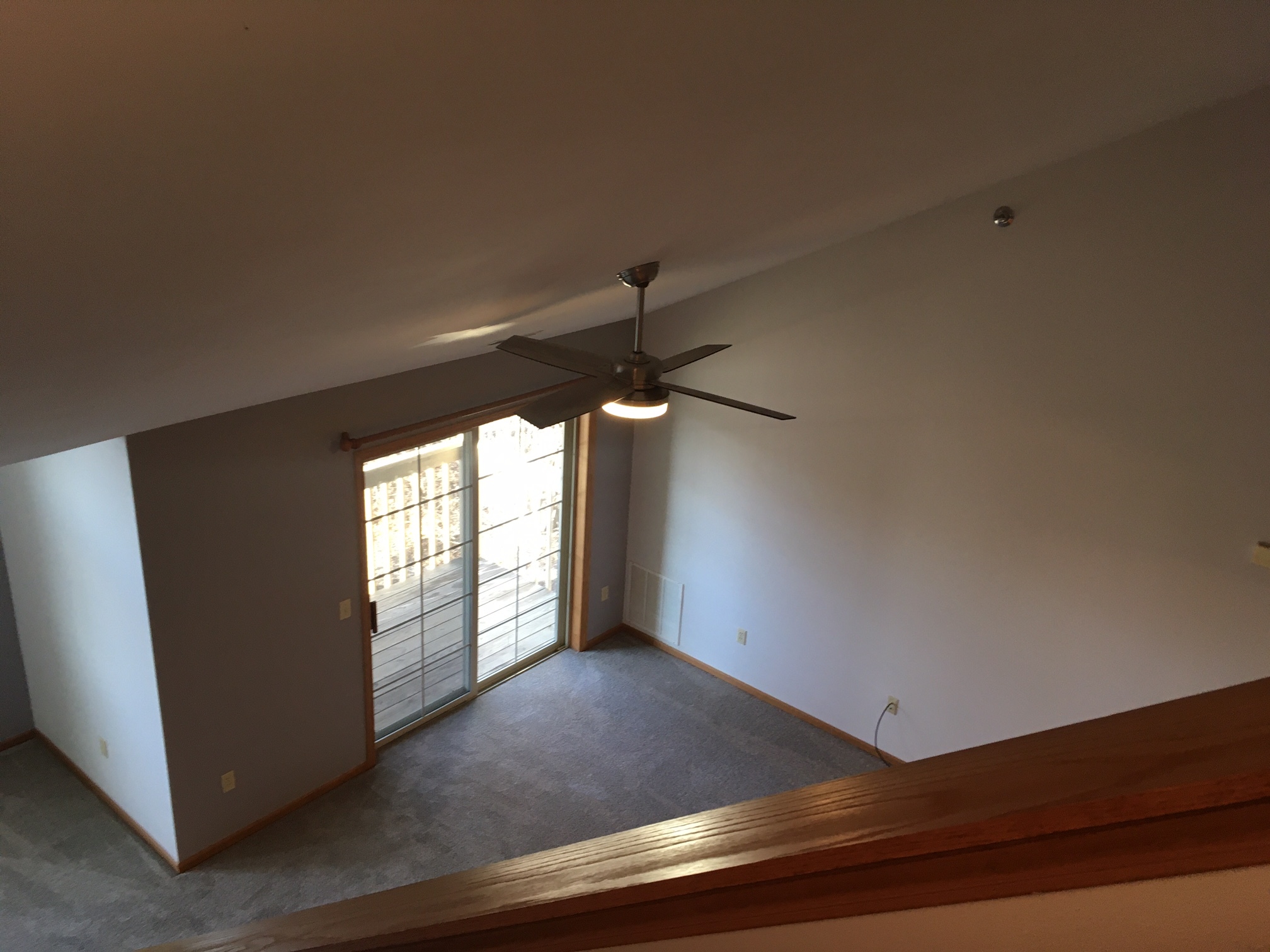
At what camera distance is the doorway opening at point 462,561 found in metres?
4.90

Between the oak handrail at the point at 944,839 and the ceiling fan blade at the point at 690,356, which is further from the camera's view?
the ceiling fan blade at the point at 690,356

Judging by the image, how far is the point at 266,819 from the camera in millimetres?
4504

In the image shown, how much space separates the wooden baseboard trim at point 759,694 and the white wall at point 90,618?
3.12 m

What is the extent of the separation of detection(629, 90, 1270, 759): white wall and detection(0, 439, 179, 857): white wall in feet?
10.7

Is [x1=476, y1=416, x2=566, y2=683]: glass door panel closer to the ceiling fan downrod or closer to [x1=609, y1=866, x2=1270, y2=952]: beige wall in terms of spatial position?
the ceiling fan downrod

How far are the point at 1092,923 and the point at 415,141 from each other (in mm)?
1172

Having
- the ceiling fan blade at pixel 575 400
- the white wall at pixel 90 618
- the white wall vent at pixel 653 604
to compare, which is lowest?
the white wall vent at pixel 653 604

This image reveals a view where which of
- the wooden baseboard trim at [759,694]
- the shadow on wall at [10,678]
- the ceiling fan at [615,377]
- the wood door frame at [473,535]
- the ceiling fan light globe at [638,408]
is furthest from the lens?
the wooden baseboard trim at [759,694]

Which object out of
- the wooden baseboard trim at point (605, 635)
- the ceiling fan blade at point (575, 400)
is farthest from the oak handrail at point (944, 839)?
the wooden baseboard trim at point (605, 635)

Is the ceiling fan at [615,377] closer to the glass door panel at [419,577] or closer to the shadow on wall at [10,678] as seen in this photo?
the glass door panel at [419,577]

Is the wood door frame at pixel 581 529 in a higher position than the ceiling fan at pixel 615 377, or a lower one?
lower

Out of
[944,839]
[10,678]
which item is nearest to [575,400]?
[944,839]

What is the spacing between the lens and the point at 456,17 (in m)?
0.94

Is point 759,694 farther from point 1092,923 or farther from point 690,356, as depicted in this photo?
point 1092,923
